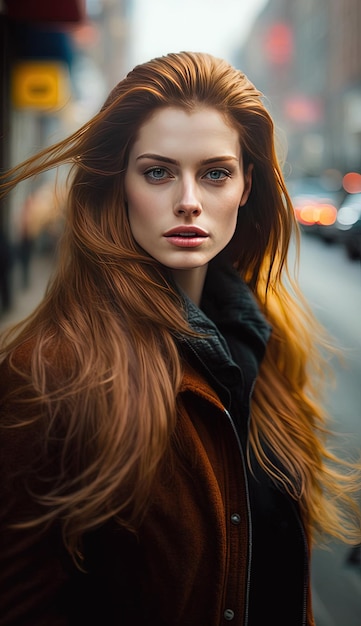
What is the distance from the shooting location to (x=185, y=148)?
1.01m

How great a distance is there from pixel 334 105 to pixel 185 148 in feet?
2.86

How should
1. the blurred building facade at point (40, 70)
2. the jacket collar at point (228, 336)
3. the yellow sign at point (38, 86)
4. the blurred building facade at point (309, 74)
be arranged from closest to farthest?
1. the jacket collar at point (228, 336)
2. the blurred building facade at point (309, 74)
3. the blurred building facade at point (40, 70)
4. the yellow sign at point (38, 86)

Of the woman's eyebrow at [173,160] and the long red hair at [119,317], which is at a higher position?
the woman's eyebrow at [173,160]

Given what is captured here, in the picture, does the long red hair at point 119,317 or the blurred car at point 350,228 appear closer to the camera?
the long red hair at point 119,317

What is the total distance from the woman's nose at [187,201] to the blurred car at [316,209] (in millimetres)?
567

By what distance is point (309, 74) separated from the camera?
1642 mm

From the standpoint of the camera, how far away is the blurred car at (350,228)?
1.48 m

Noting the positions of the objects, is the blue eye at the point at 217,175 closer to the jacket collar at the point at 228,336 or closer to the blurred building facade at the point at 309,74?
the jacket collar at the point at 228,336

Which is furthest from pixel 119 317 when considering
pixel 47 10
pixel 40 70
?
pixel 47 10

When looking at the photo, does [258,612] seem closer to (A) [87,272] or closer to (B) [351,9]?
(A) [87,272]

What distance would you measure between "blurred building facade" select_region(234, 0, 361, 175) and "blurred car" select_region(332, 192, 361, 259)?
0.11 meters

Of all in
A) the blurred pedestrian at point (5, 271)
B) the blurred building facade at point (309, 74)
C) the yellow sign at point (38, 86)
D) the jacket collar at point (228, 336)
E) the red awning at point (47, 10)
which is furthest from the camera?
the red awning at point (47, 10)

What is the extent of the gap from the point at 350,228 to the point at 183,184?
2.30 feet

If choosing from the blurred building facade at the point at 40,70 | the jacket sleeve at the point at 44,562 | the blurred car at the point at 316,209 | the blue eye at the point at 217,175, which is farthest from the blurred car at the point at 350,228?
the jacket sleeve at the point at 44,562
